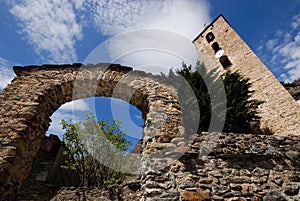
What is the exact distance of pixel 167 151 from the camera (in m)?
2.89

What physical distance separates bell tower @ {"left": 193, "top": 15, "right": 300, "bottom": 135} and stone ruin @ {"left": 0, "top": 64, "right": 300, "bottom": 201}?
5.47 m

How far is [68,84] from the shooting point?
414 centimetres

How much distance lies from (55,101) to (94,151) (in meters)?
4.25

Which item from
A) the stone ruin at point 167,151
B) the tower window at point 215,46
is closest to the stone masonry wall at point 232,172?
the stone ruin at point 167,151

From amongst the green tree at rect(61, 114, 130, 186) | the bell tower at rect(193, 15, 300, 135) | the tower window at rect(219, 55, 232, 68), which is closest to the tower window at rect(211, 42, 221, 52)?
the bell tower at rect(193, 15, 300, 135)

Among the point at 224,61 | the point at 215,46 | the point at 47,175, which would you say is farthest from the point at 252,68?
the point at 47,175

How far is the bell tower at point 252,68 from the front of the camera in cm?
770

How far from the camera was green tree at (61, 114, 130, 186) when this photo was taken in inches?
292

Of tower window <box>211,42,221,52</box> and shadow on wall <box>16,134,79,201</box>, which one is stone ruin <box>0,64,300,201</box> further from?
tower window <box>211,42,221,52</box>

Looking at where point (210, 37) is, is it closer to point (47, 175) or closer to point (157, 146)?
point (157, 146)

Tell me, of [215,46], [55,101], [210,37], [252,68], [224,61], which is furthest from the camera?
[210,37]

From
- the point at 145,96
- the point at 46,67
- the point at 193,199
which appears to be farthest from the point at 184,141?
the point at 46,67

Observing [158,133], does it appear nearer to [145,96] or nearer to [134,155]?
[145,96]

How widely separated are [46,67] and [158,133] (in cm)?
313
